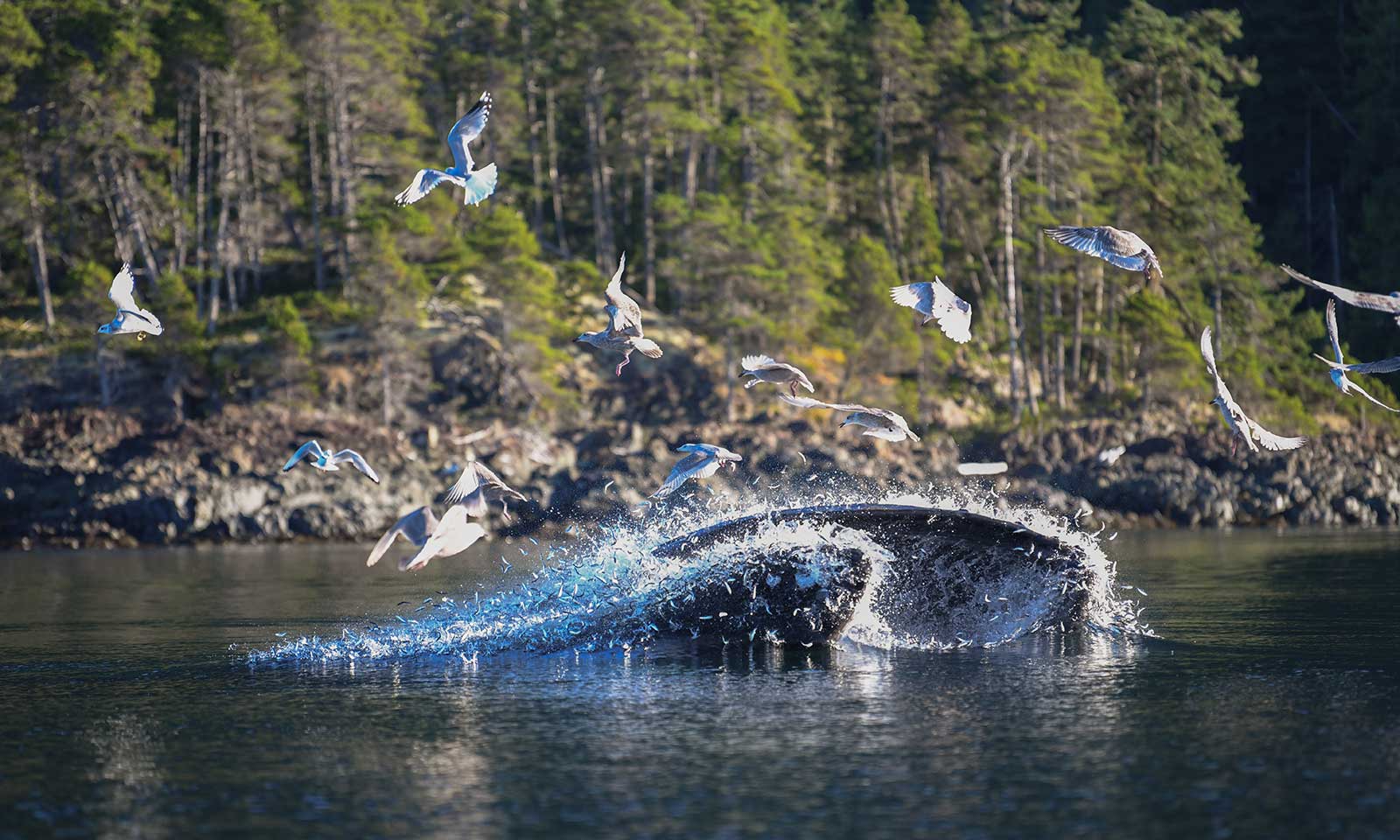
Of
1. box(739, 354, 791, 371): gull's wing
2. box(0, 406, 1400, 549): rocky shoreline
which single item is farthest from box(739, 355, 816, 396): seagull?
box(0, 406, 1400, 549): rocky shoreline

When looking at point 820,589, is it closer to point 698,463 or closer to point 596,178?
point 698,463

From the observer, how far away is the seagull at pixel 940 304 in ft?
56.8

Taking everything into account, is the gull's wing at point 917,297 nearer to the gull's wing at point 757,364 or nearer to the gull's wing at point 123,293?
the gull's wing at point 757,364

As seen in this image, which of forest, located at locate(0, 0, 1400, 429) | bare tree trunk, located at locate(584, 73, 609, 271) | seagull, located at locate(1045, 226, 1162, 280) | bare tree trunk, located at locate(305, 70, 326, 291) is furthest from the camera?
bare tree trunk, located at locate(584, 73, 609, 271)

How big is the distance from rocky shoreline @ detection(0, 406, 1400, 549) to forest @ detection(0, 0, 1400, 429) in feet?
11.2

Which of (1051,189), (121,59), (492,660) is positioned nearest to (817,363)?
(1051,189)

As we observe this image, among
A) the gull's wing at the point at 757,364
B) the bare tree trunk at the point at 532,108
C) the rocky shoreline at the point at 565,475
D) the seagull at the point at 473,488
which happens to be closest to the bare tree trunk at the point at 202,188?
the rocky shoreline at the point at 565,475

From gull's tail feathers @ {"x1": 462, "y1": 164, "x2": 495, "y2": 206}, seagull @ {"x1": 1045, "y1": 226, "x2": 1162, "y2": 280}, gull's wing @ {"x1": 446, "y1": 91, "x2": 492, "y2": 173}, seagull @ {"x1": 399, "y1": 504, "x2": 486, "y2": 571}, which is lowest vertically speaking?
seagull @ {"x1": 399, "y1": 504, "x2": 486, "y2": 571}

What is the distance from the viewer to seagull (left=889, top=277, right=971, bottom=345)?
17312 millimetres

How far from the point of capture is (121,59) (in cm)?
6281

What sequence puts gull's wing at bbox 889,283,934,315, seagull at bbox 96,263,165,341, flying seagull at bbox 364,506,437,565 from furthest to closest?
seagull at bbox 96,263,165,341 < gull's wing at bbox 889,283,934,315 < flying seagull at bbox 364,506,437,565

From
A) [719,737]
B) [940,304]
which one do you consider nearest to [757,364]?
[940,304]

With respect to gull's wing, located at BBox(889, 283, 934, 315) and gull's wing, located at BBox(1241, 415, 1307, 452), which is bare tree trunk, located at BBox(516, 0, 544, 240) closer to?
gull's wing, located at BBox(889, 283, 934, 315)

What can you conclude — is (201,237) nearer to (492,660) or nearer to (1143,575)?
(1143,575)
